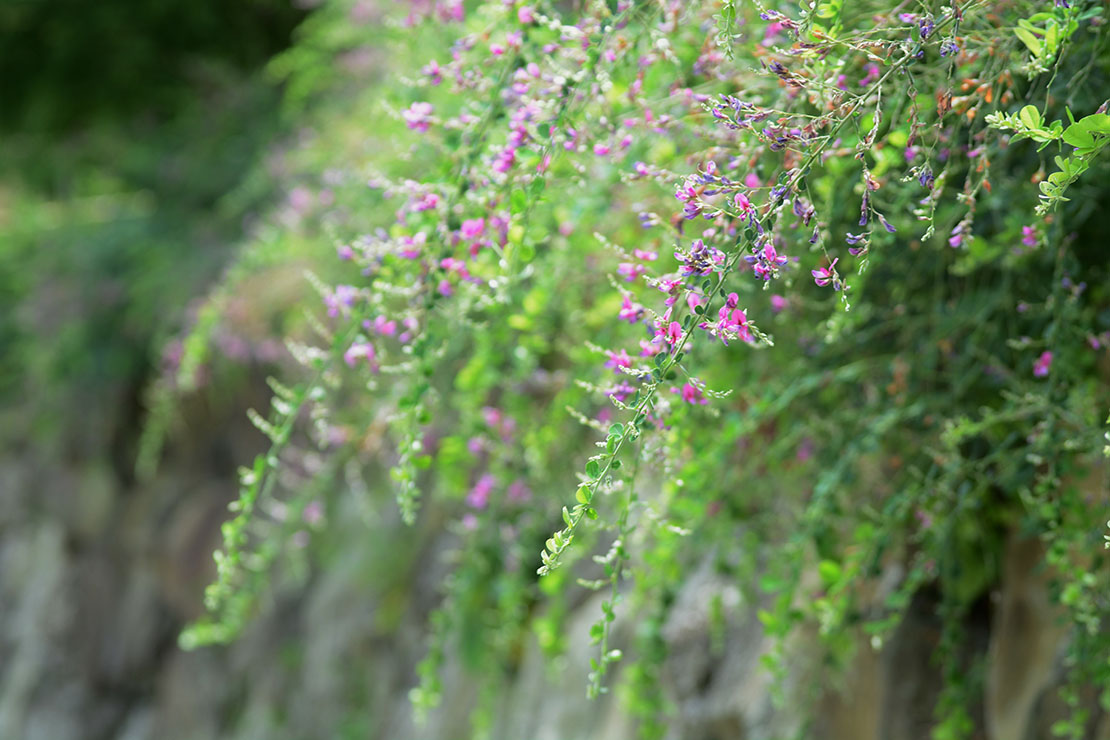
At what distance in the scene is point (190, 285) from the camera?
11.3 ft

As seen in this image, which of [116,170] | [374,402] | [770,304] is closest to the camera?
[770,304]

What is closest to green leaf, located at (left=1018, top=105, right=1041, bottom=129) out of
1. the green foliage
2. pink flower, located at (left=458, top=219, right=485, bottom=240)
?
the green foliage

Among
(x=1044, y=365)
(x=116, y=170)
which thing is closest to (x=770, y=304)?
(x=1044, y=365)

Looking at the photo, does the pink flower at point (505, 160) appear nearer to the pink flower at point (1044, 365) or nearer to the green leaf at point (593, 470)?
the green leaf at point (593, 470)

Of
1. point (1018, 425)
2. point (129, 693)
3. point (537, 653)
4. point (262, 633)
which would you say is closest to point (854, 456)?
point (1018, 425)

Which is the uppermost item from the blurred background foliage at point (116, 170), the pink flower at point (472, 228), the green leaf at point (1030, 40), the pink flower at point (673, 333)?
the green leaf at point (1030, 40)

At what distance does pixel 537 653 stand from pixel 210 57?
343 cm

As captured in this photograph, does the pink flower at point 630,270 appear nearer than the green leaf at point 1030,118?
No

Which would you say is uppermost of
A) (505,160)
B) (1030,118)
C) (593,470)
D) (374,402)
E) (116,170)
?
(1030,118)

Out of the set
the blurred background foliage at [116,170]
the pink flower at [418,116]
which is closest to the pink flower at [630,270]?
the pink flower at [418,116]

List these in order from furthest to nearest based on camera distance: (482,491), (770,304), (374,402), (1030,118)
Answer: (374,402), (482,491), (770,304), (1030,118)

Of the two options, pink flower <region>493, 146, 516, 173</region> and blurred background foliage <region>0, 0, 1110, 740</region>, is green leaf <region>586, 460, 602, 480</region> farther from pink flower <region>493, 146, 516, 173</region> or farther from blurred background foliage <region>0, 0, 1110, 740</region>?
pink flower <region>493, 146, 516, 173</region>

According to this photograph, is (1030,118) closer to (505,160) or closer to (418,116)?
(505,160)

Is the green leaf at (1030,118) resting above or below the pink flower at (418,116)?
above
